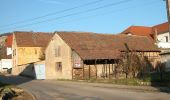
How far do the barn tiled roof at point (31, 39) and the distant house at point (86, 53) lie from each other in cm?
1527

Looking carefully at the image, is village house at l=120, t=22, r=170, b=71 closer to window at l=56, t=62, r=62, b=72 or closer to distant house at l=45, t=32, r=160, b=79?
distant house at l=45, t=32, r=160, b=79

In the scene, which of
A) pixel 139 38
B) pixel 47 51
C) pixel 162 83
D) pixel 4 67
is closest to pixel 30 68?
pixel 47 51

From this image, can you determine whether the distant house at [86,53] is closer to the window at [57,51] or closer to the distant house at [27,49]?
the window at [57,51]

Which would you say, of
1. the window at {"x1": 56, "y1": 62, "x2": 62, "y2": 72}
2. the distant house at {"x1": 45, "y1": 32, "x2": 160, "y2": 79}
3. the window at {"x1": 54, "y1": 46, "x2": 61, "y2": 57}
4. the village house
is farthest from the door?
the village house

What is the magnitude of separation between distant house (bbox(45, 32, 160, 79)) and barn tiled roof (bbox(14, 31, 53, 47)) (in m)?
15.3

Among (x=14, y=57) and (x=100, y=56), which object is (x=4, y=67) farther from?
(x=100, y=56)

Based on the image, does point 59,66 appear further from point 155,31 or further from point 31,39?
point 155,31

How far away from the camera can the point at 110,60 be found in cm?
4606

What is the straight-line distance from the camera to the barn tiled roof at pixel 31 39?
2640 inches

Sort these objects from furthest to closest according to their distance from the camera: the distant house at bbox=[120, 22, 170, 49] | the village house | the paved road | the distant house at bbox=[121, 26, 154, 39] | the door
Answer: the distant house at bbox=[121, 26, 154, 39]
the distant house at bbox=[120, 22, 170, 49]
the village house
the door
the paved road

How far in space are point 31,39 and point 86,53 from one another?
25.7 metres

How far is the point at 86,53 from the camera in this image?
148 ft

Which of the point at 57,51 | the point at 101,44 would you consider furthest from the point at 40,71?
the point at 101,44

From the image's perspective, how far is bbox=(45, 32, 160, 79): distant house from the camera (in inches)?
1748
